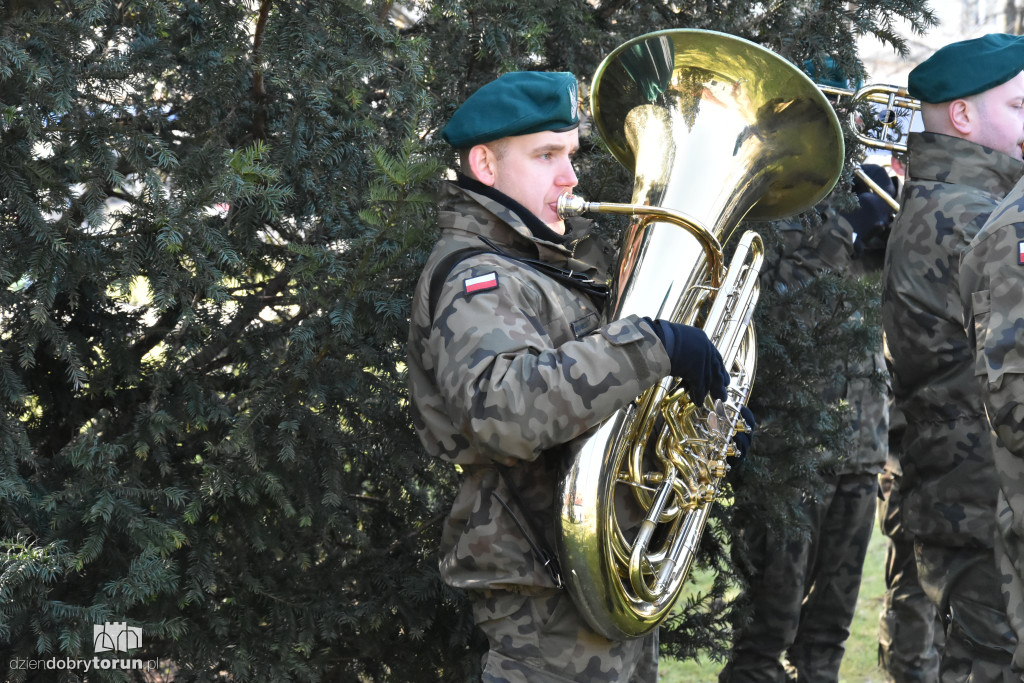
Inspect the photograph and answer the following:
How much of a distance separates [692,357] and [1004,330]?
702 mm

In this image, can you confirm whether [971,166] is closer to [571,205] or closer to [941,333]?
[941,333]

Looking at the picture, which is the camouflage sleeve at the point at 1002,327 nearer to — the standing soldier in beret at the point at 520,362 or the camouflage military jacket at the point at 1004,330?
the camouflage military jacket at the point at 1004,330

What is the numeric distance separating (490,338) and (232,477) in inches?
42.8

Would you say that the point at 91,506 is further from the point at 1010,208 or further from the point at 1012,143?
the point at 1012,143

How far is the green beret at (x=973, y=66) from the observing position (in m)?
3.13

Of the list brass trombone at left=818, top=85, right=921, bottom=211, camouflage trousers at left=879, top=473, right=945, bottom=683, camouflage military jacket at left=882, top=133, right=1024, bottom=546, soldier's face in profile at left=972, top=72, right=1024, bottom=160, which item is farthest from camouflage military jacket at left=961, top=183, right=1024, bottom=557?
camouflage trousers at left=879, top=473, right=945, bottom=683

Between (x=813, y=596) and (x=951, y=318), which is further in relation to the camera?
(x=813, y=596)

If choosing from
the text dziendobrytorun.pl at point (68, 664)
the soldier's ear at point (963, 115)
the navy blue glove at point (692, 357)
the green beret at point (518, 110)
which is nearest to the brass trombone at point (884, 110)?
the soldier's ear at point (963, 115)

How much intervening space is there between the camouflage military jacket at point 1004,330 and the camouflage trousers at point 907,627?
A: 8.02 ft

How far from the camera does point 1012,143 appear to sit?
3197mm

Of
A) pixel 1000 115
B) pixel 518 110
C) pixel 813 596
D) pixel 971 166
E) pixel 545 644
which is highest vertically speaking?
pixel 1000 115

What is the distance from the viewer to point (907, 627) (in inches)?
182

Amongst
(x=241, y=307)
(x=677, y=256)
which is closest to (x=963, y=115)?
(x=677, y=256)

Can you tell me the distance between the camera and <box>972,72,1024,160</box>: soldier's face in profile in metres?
3.17
